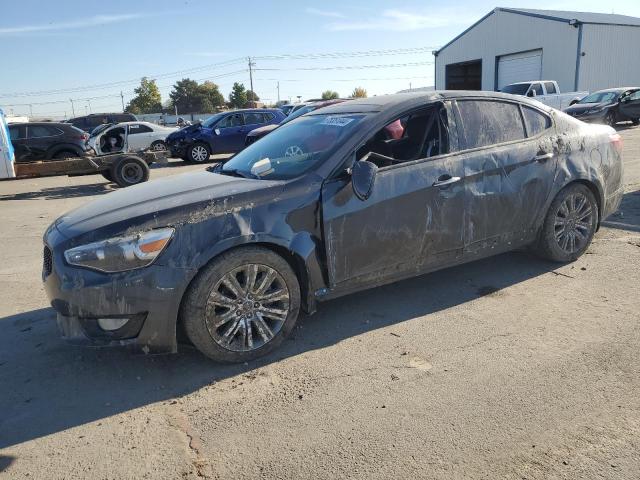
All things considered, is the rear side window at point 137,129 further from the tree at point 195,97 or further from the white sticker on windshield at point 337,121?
the tree at point 195,97

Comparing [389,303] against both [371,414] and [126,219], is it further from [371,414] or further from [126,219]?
[126,219]

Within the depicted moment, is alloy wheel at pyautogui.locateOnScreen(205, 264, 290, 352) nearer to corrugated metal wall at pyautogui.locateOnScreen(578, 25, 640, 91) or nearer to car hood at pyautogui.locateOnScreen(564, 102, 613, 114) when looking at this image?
car hood at pyautogui.locateOnScreen(564, 102, 613, 114)

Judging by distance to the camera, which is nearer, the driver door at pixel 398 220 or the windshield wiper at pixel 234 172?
the driver door at pixel 398 220

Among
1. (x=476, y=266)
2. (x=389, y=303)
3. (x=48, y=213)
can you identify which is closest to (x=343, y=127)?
(x=389, y=303)

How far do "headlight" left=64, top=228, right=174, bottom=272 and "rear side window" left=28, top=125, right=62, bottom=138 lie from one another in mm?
14248

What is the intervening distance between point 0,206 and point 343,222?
965 cm

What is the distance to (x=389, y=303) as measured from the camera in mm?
4320

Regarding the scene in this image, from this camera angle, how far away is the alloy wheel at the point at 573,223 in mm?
4816

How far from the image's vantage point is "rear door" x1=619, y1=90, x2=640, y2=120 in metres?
21.5

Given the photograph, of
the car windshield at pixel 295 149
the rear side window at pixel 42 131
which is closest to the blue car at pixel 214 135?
the rear side window at pixel 42 131

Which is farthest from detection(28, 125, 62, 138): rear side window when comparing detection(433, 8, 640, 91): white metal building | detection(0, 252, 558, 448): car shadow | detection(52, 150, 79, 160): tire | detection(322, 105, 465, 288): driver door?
detection(433, 8, 640, 91): white metal building

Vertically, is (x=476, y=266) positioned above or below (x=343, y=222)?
below

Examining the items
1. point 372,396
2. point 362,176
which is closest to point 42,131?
point 362,176

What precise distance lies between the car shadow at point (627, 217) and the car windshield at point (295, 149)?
4.03 m
